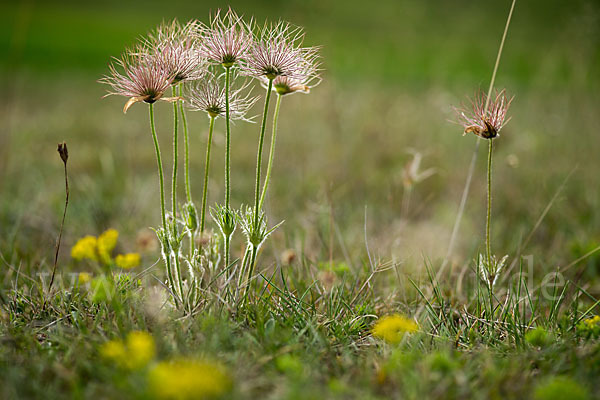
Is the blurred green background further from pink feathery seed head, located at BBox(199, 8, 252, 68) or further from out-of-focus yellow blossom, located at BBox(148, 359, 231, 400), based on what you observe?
out-of-focus yellow blossom, located at BBox(148, 359, 231, 400)

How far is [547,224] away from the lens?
3.20 m

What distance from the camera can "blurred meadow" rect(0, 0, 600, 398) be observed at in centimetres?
279

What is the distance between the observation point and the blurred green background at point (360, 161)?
2955mm

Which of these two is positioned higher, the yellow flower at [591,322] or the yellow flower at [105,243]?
the yellow flower at [105,243]

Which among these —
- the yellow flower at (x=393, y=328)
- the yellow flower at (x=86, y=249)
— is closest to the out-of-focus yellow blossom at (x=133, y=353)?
the yellow flower at (x=393, y=328)

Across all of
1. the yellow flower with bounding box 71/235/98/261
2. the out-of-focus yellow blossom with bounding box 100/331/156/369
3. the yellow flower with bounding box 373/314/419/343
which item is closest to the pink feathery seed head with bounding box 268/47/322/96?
the yellow flower with bounding box 373/314/419/343

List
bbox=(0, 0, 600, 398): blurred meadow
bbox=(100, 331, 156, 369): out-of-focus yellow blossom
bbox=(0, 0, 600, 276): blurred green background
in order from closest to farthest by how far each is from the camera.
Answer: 1. bbox=(100, 331, 156, 369): out-of-focus yellow blossom
2. bbox=(0, 0, 600, 398): blurred meadow
3. bbox=(0, 0, 600, 276): blurred green background

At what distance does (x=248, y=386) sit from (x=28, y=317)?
1.05m

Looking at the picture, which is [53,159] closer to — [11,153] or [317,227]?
[11,153]

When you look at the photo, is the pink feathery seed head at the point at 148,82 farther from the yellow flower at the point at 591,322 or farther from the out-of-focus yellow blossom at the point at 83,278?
the yellow flower at the point at 591,322

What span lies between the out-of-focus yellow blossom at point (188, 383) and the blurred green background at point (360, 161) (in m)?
1.12

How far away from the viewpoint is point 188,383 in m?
1.08

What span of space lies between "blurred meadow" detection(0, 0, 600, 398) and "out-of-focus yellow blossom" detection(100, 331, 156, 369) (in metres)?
0.96

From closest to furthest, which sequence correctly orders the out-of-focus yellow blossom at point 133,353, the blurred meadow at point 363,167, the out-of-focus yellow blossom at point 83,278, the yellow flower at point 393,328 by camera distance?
the out-of-focus yellow blossom at point 133,353 < the yellow flower at point 393,328 < the out-of-focus yellow blossom at point 83,278 < the blurred meadow at point 363,167
